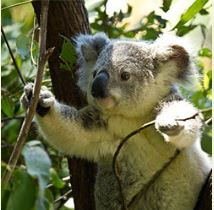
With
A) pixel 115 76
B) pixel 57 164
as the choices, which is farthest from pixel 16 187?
pixel 57 164

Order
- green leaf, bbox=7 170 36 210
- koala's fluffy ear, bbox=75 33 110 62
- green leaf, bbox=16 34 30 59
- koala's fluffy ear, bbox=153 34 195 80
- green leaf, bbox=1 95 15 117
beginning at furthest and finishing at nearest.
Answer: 1. green leaf, bbox=1 95 15 117
2. koala's fluffy ear, bbox=75 33 110 62
3. koala's fluffy ear, bbox=153 34 195 80
4. green leaf, bbox=16 34 30 59
5. green leaf, bbox=7 170 36 210

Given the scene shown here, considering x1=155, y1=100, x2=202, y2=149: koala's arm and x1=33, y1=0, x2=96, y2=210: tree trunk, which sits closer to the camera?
x1=155, y1=100, x2=202, y2=149: koala's arm

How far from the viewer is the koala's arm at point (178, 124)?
8.24 feet

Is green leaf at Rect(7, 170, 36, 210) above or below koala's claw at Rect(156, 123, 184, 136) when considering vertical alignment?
below

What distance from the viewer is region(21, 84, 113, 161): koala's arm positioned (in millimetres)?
2951

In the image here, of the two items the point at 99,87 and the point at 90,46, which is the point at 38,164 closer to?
the point at 99,87

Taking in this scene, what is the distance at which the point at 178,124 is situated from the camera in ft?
8.32

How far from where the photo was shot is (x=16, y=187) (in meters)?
2.49

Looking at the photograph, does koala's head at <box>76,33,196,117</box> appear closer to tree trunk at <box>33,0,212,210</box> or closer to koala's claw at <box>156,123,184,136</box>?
tree trunk at <box>33,0,212,210</box>


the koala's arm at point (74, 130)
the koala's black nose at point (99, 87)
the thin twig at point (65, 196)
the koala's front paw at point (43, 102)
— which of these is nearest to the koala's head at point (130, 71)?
the koala's black nose at point (99, 87)

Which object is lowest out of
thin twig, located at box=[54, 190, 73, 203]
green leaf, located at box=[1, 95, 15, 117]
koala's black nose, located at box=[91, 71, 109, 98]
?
thin twig, located at box=[54, 190, 73, 203]

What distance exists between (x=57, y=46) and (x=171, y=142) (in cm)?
118

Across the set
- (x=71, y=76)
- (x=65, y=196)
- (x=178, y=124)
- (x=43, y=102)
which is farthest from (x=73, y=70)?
(x=178, y=124)

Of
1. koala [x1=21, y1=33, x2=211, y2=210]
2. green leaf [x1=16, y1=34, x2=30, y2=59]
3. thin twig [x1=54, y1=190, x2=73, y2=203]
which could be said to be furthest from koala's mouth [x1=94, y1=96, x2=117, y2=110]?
thin twig [x1=54, y1=190, x2=73, y2=203]
